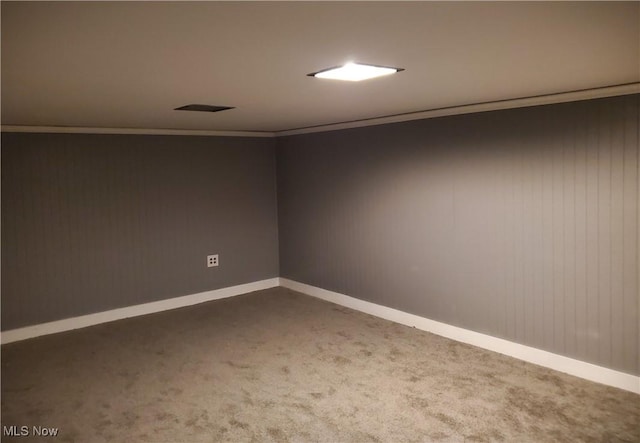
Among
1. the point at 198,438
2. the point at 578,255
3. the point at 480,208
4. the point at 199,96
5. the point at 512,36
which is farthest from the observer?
the point at 480,208

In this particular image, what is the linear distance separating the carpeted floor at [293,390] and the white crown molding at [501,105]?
5.65ft

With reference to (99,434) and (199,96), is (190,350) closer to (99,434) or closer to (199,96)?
(99,434)

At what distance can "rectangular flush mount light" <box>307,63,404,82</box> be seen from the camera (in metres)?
2.20

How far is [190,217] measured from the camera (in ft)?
16.7

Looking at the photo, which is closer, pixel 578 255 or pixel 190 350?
pixel 578 255

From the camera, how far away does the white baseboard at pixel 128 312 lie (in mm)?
4191

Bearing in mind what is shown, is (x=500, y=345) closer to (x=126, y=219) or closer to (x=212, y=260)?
(x=212, y=260)

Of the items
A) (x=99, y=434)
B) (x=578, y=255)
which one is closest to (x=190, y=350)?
(x=99, y=434)

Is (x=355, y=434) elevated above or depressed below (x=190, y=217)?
below

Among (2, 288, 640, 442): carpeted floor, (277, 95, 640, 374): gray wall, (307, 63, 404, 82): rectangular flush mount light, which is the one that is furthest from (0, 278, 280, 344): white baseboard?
(307, 63, 404, 82): rectangular flush mount light

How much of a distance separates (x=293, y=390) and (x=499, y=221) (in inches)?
71.6

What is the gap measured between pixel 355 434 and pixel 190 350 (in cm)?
167

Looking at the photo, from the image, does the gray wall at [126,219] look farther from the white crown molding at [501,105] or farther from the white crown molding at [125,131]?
the white crown molding at [501,105]

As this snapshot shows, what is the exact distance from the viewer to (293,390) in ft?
10.2
